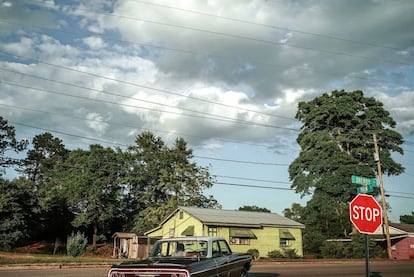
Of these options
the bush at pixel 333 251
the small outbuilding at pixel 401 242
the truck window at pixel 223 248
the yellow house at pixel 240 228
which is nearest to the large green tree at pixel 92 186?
the yellow house at pixel 240 228

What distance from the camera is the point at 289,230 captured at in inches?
1606

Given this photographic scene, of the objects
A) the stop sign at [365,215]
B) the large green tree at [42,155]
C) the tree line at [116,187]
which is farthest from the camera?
the large green tree at [42,155]

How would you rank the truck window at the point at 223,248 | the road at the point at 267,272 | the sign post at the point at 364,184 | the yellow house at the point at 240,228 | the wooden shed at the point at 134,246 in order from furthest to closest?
the wooden shed at the point at 134,246 < the yellow house at the point at 240,228 < the road at the point at 267,272 < the sign post at the point at 364,184 < the truck window at the point at 223,248

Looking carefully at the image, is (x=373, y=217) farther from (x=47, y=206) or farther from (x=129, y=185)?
(x=129, y=185)

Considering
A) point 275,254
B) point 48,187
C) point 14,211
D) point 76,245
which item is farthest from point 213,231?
point 48,187

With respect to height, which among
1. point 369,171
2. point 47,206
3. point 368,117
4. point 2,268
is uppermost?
point 368,117

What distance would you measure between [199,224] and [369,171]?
81.9ft

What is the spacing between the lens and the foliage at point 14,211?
133ft

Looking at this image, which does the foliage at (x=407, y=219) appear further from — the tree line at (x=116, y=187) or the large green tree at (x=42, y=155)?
the large green tree at (x=42, y=155)

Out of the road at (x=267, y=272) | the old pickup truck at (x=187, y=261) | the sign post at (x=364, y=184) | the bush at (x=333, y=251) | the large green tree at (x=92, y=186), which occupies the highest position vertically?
the large green tree at (x=92, y=186)

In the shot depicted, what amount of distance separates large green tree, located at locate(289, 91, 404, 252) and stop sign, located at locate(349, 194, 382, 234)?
3945 cm

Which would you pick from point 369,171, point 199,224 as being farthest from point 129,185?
point 369,171

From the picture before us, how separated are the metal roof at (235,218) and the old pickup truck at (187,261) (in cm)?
2643

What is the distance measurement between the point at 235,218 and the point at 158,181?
25.0 m
